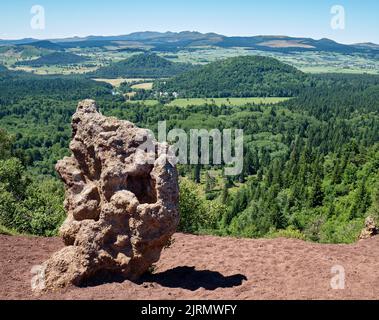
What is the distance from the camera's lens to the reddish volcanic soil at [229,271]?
17625 mm

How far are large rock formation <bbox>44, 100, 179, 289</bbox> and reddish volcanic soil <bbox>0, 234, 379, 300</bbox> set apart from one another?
890mm

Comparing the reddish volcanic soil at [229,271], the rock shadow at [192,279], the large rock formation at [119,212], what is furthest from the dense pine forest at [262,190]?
the rock shadow at [192,279]

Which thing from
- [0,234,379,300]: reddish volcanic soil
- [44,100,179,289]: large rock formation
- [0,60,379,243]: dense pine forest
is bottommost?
[0,60,379,243]: dense pine forest

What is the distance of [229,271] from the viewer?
21359mm

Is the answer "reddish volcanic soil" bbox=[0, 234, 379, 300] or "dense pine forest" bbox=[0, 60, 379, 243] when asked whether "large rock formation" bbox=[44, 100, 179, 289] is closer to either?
"reddish volcanic soil" bbox=[0, 234, 379, 300]

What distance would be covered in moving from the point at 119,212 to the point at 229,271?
20.8ft

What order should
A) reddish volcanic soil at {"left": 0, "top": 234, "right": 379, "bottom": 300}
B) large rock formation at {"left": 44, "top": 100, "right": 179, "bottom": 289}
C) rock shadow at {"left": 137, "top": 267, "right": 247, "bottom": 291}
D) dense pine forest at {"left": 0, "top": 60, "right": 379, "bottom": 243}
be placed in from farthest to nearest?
dense pine forest at {"left": 0, "top": 60, "right": 379, "bottom": 243}
rock shadow at {"left": 137, "top": 267, "right": 247, "bottom": 291}
large rock formation at {"left": 44, "top": 100, "right": 179, "bottom": 289}
reddish volcanic soil at {"left": 0, "top": 234, "right": 379, "bottom": 300}

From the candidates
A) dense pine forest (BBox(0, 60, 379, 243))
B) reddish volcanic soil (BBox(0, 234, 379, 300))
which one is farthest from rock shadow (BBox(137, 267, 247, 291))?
dense pine forest (BBox(0, 60, 379, 243))

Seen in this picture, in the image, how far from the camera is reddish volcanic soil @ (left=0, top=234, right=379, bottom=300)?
57.8 ft

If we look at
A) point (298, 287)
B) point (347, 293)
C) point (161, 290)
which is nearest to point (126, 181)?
point (161, 290)

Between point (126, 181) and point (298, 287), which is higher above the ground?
point (126, 181)

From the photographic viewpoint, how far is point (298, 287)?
733 inches
